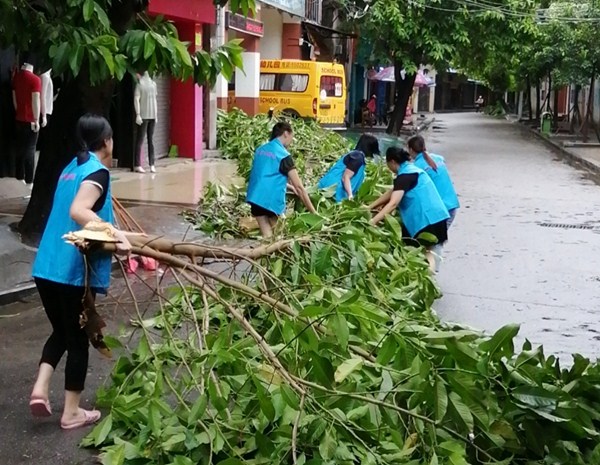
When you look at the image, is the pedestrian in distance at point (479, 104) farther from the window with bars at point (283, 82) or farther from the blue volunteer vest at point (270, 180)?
the blue volunteer vest at point (270, 180)

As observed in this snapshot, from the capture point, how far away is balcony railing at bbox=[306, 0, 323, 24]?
2855 centimetres

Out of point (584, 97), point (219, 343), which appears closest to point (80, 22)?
point (219, 343)

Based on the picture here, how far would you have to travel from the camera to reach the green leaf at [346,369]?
3.37 m

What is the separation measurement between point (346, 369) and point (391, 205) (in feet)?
13.8

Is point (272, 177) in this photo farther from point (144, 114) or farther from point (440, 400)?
point (144, 114)

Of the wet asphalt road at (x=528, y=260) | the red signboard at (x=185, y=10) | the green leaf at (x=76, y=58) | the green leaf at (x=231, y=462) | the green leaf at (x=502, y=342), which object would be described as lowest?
the wet asphalt road at (x=528, y=260)

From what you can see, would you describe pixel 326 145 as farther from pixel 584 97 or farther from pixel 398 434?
pixel 584 97

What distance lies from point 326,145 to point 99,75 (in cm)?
Result: 917

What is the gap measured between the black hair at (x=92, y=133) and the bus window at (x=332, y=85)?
21.7 meters

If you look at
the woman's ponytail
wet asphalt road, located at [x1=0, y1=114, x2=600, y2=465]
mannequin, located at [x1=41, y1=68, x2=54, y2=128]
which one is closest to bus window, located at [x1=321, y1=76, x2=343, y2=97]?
wet asphalt road, located at [x1=0, y1=114, x2=600, y2=465]

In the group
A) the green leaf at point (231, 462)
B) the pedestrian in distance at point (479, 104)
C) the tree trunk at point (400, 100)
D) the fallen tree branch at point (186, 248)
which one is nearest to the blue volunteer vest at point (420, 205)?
the fallen tree branch at point (186, 248)

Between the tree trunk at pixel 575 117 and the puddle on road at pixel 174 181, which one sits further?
the tree trunk at pixel 575 117

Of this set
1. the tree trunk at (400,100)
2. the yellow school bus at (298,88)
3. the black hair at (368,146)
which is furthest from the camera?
the tree trunk at (400,100)

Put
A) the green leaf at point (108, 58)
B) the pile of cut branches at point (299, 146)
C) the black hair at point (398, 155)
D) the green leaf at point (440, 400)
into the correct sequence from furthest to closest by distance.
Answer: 1. the pile of cut branches at point (299, 146)
2. the black hair at point (398, 155)
3. the green leaf at point (108, 58)
4. the green leaf at point (440, 400)
